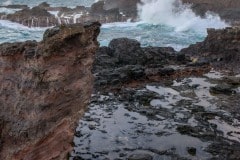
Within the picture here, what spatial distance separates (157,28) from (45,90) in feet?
96.3

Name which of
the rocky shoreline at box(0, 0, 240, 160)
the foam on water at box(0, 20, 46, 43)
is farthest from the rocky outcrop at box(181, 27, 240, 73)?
the foam on water at box(0, 20, 46, 43)

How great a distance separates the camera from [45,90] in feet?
26.4

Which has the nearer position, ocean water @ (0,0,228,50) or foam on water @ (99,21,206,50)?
foam on water @ (99,21,206,50)

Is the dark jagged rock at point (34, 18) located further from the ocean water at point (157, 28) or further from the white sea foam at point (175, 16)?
the white sea foam at point (175, 16)

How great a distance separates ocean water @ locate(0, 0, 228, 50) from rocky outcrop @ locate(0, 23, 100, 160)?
63.3 ft

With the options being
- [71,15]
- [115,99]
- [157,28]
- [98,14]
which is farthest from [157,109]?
[71,15]

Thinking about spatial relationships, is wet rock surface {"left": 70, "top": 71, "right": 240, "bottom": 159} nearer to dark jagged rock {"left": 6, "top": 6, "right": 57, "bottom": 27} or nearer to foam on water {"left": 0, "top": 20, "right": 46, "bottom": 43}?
foam on water {"left": 0, "top": 20, "right": 46, "bottom": 43}

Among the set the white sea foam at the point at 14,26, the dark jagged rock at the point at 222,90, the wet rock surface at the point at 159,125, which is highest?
the white sea foam at the point at 14,26

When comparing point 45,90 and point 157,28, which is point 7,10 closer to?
point 157,28

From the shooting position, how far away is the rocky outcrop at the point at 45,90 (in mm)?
8008

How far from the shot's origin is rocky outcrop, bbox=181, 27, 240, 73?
21.6 meters

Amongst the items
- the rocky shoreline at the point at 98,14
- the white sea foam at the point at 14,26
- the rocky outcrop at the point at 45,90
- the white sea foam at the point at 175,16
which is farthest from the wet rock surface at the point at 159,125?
the rocky shoreline at the point at 98,14

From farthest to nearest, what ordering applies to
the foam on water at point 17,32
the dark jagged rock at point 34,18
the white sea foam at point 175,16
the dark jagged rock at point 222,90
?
1. the dark jagged rock at point 34,18
2. the white sea foam at point 175,16
3. the foam on water at point 17,32
4. the dark jagged rock at point 222,90

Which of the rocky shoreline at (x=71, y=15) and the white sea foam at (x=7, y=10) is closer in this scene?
the rocky shoreline at (x=71, y=15)
